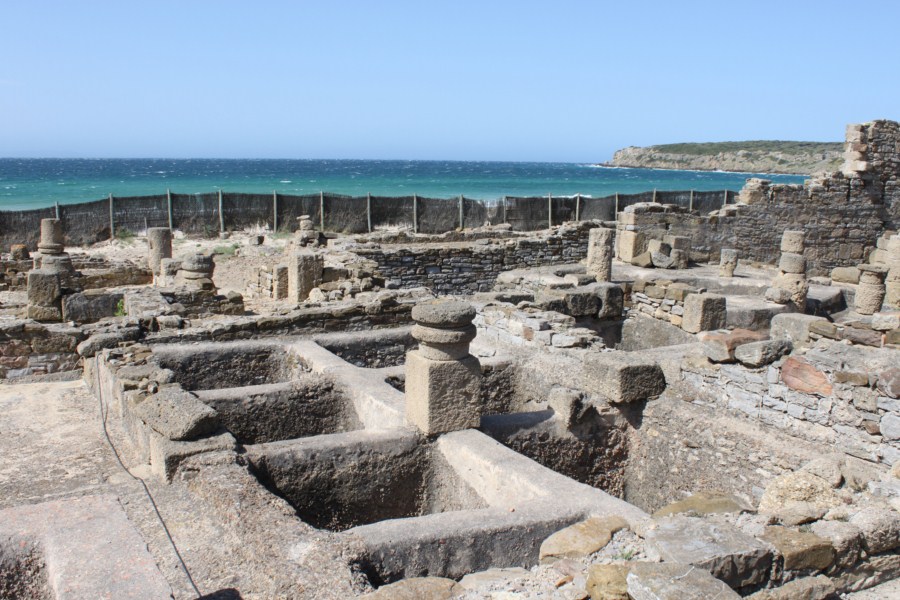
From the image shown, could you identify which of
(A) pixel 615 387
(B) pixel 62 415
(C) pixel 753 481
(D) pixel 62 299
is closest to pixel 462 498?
(A) pixel 615 387

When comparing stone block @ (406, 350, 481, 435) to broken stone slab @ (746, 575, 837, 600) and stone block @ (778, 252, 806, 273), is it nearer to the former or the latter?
broken stone slab @ (746, 575, 837, 600)

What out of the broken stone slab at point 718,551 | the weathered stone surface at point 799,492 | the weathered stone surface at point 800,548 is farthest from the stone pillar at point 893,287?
the broken stone slab at point 718,551

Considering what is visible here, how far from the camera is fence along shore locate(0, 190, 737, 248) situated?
23.2m

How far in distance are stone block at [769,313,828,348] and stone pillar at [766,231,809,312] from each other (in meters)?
3.04

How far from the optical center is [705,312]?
1058 cm

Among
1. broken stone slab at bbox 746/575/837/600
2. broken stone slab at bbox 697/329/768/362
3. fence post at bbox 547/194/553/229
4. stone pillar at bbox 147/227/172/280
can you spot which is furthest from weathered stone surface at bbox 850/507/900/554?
fence post at bbox 547/194/553/229

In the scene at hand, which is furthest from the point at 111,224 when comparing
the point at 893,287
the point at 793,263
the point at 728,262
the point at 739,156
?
the point at 739,156

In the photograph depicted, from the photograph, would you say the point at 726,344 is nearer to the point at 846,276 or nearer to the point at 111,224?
the point at 846,276

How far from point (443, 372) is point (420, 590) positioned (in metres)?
2.19

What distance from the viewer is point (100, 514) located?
12.7 feet

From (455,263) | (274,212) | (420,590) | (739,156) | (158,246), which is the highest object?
(739,156)

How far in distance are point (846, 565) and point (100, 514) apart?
152 inches

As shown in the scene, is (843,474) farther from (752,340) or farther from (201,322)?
(201,322)

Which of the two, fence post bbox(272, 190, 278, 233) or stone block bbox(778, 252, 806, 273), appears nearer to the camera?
stone block bbox(778, 252, 806, 273)
